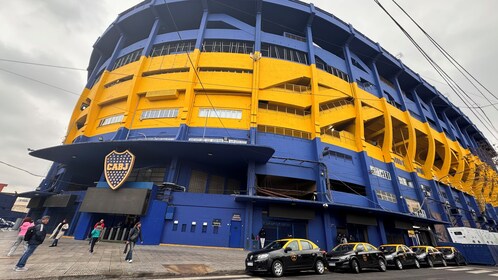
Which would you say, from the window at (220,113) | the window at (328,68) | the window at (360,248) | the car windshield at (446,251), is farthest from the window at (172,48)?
the car windshield at (446,251)

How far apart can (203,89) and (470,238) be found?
111 feet

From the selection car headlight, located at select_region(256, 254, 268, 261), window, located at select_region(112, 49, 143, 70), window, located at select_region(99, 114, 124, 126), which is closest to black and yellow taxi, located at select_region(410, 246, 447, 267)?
car headlight, located at select_region(256, 254, 268, 261)

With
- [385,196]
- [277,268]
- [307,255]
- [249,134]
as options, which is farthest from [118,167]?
[385,196]

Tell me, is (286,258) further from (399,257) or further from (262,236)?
(399,257)

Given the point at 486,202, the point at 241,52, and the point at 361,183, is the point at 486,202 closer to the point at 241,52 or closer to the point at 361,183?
the point at 361,183

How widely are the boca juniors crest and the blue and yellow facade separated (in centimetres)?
109

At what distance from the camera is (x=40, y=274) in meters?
6.76

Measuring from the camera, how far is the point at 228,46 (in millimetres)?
27422

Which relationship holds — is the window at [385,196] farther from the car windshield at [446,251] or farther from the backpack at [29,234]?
the backpack at [29,234]

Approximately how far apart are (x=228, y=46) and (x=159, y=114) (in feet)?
39.0

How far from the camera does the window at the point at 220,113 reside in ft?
74.0

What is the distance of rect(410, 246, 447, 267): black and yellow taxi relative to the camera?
16250 millimetres

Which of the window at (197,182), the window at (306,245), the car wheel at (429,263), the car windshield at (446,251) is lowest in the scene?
the car wheel at (429,263)

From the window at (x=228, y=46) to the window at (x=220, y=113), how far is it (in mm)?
8798
